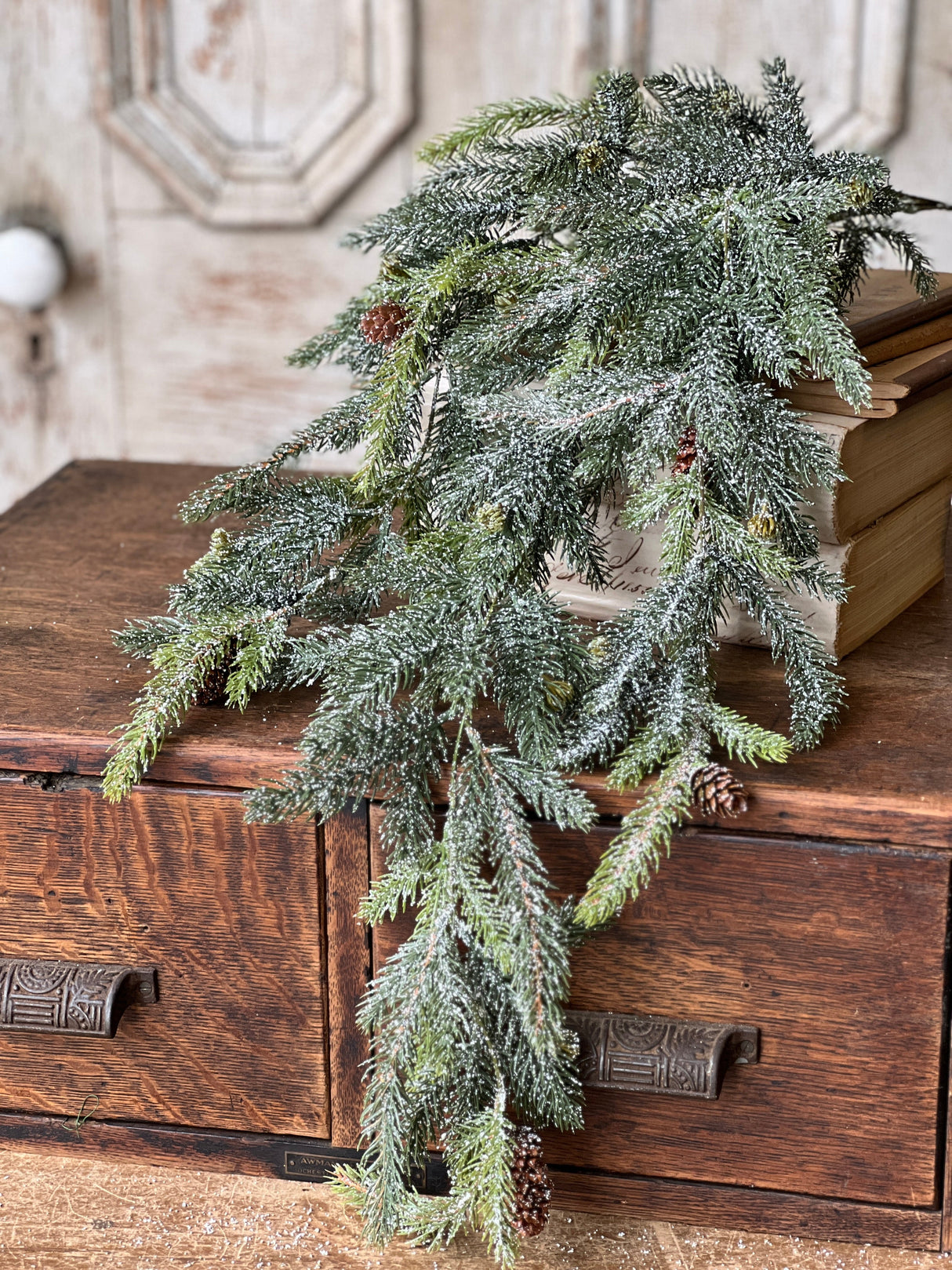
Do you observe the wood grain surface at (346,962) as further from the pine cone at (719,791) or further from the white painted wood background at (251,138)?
the white painted wood background at (251,138)

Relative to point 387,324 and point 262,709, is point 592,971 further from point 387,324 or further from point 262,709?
point 387,324

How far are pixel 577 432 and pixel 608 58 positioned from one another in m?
1.10

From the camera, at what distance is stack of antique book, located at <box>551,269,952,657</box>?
68 centimetres

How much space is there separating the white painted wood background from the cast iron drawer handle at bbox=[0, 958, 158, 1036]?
1.04m

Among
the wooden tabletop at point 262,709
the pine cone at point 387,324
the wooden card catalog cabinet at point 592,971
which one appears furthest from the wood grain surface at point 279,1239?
the pine cone at point 387,324

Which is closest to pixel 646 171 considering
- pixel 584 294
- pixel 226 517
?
pixel 584 294

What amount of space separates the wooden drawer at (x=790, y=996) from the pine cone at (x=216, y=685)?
126mm

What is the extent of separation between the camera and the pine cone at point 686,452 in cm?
62

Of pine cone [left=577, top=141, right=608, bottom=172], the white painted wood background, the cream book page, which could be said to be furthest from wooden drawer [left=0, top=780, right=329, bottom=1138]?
the white painted wood background

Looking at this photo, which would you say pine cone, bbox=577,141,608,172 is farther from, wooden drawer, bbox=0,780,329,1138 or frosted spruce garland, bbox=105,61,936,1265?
wooden drawer, bbox=0,780,329,1138

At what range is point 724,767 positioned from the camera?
58cm

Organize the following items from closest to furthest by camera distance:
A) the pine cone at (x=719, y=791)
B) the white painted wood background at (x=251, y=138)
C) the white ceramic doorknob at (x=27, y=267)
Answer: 1. the pine cone at (x=719, y=791)
2. the white painted wood background at (x=251, y=138)
3. the white ceramic doorknob at (x=27, y=267)

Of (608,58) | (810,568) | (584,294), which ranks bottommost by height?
(810,568)

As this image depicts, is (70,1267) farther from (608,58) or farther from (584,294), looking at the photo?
(608,58)
